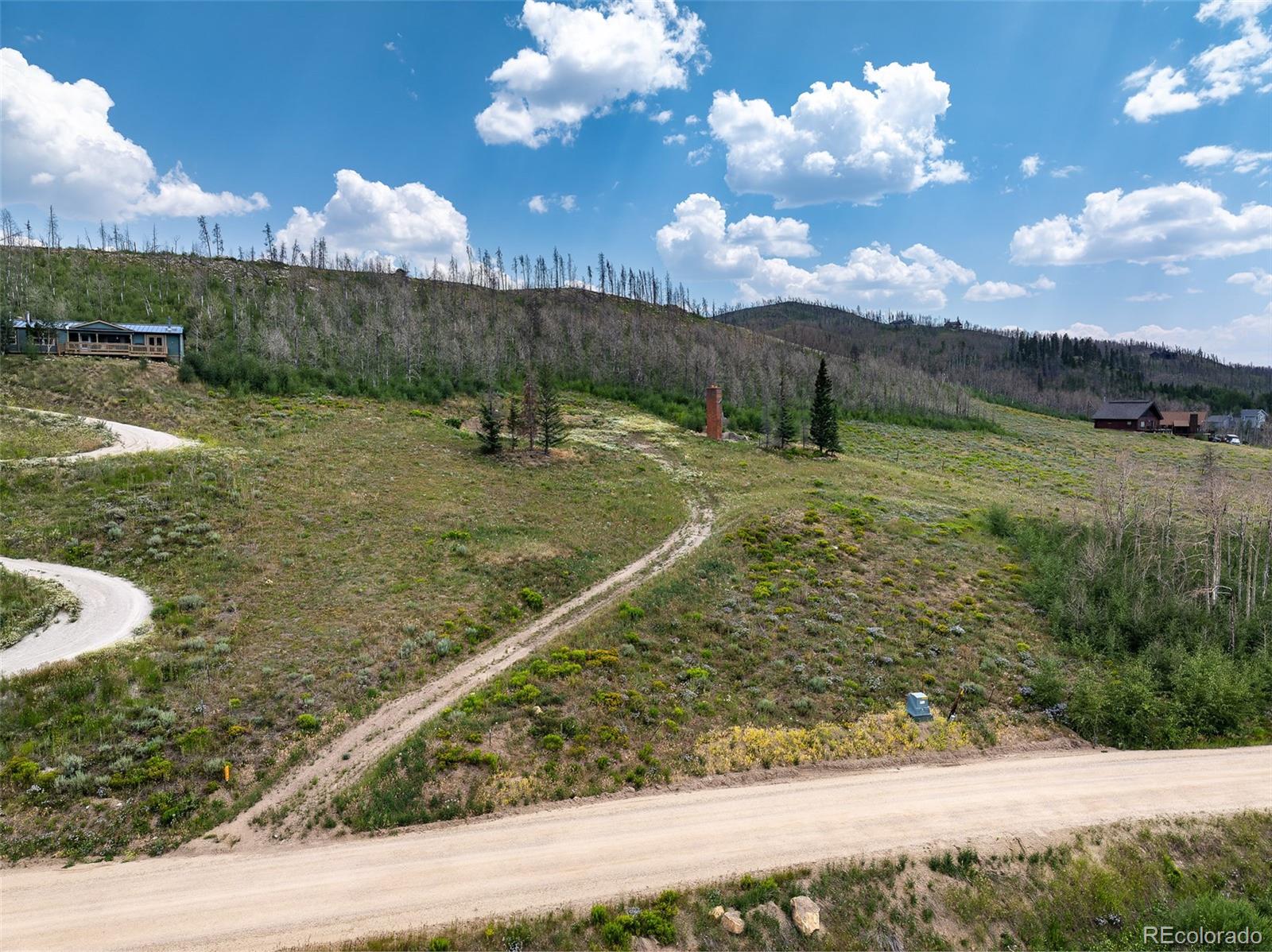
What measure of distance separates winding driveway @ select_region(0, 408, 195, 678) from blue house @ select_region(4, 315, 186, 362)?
46.8 m

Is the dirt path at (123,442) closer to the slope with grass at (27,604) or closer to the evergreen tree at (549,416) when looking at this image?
the slope with grass at (27,604)

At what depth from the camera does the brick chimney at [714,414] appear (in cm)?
7406

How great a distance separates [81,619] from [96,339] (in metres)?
56.1

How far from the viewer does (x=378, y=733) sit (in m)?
19.5

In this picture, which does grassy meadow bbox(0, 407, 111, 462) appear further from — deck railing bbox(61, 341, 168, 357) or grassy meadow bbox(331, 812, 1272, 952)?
grassy meadow bbox(331, 812, 1272, 952)

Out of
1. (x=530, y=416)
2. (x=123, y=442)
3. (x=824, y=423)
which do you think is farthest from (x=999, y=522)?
(x=123, y=442)

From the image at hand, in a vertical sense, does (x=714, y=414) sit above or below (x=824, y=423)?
above

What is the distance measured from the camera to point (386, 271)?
15712cm

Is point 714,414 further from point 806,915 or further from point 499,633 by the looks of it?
point 806,915

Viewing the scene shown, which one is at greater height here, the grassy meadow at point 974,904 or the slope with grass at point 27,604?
the slope with grass at point 27,604

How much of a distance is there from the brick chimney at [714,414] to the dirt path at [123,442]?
55.0m

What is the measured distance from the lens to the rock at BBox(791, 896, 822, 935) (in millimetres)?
13664

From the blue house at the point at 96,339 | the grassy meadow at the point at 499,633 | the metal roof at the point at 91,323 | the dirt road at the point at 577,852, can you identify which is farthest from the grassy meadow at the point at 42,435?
the dirt road at the point at 577,852

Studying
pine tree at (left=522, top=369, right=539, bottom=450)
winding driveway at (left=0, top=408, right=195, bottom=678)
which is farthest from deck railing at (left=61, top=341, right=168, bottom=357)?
winding driveway at (left=0, top=408, right=195, bottom=678)
